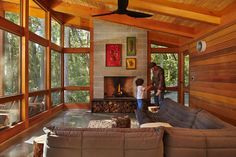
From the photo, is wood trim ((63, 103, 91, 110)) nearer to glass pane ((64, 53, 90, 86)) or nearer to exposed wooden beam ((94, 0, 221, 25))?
glass pane ((64, 53, 90, 86))

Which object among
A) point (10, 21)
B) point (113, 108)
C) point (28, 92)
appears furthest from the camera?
point (113, 108)

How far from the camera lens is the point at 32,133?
517 cm

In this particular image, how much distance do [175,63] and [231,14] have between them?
4.35 m

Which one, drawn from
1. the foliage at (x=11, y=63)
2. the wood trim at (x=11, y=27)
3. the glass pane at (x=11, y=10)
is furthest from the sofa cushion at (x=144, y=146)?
the glass pane at (x=11, y=10)

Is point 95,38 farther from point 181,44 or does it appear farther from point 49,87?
point 181,44

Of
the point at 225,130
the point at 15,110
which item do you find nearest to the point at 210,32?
the point at 225,130

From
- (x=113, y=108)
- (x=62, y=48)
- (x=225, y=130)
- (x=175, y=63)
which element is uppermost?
(x=62, y=48)

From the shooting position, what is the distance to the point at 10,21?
4.66 m

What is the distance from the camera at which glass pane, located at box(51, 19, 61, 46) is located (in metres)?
7.82

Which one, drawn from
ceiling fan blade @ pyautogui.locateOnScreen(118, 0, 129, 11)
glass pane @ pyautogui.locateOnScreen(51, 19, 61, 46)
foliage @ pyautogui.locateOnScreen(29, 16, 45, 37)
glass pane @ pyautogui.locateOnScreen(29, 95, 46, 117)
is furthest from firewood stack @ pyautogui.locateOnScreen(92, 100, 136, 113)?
ceiling fan blade @ pyautogui.locateOnScreen(118, 0, 129, 11)

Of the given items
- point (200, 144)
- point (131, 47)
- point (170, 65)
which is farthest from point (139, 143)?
point (170, 65)

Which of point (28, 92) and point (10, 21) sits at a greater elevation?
point (10, 21)

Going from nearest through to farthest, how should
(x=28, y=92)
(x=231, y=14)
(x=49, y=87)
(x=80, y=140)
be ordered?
1. (x=80, y=140)
2. (x=231, y=14)
3. (x=28, y=92)
4. (x=49, y=87)

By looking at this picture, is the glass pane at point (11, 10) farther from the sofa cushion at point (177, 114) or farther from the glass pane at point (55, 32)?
the sofa cushion at point (177, 114)
